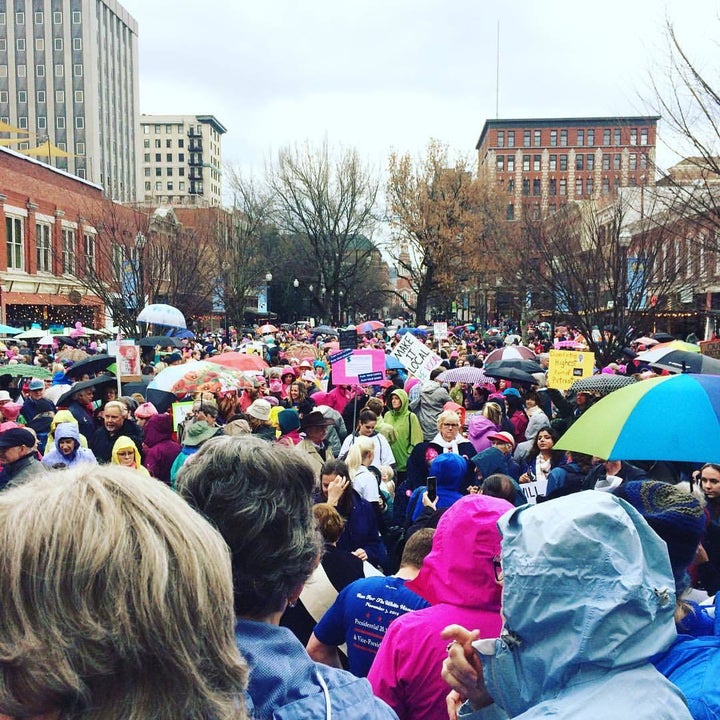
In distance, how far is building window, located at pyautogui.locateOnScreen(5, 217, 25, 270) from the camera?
40.8m

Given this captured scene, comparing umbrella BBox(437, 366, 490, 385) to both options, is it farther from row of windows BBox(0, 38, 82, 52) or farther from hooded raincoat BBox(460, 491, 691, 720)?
row of windows BBox(0, 38, 82, 52)

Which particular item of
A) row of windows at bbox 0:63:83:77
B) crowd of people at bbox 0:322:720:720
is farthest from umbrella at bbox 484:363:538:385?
row of windows at bbox 0:63:83:77

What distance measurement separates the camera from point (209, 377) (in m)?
10.7

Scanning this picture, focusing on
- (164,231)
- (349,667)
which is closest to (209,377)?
(349,667)

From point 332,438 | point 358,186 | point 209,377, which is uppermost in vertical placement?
point 358,186

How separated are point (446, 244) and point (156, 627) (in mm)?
53698

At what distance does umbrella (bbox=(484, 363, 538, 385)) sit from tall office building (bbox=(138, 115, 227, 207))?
494 ft

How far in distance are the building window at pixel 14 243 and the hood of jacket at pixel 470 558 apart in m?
42.0

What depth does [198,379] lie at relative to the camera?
10.7m

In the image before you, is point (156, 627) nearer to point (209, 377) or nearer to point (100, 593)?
point (100, 593)

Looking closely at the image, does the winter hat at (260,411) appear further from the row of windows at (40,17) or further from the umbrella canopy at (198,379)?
the row of windows at (40,17)

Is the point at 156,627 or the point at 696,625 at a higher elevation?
the point at 156,627

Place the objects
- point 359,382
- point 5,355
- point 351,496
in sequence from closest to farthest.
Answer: point 351,496 → point 359,382 → point 5,355

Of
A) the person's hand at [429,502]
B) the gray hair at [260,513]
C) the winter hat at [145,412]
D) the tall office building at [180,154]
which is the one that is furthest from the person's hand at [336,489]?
the tall office building at [180,154]
